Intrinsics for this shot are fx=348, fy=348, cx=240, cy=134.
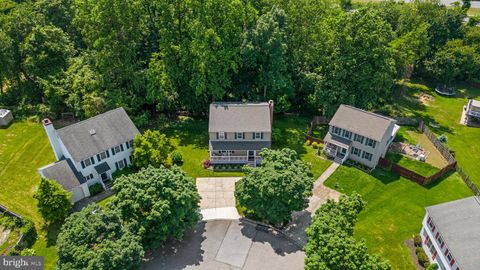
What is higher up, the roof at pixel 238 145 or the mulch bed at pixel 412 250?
the roof at pixel 238 145

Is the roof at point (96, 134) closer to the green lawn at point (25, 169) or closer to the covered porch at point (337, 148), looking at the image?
the green lawn at point (25, 169)

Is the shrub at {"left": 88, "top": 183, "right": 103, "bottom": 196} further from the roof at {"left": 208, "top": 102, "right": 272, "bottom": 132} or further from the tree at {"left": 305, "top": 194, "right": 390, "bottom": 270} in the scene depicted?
the tree at {"left": 305, "top": 194, "right": 390, "bottom": 270}

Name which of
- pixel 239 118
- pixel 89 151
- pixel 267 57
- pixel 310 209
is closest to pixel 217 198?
pixel 310 209

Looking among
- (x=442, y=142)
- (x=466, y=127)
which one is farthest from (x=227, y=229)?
(x=466, y=127)

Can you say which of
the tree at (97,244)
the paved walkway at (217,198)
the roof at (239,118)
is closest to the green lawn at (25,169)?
the tree at (97,244)

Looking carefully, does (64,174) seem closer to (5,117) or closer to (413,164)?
(5,117)
